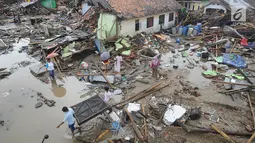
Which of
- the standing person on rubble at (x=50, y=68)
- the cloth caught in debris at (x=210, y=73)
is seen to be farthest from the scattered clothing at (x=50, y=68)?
the cloth caught in debris at (x=210, y=73)

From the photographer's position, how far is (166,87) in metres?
10.7

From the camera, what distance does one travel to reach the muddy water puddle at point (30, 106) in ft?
25.2

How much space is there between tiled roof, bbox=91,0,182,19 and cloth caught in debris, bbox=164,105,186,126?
10.4 m

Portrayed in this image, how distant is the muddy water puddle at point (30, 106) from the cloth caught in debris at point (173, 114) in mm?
4237

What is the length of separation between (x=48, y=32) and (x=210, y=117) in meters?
17.8

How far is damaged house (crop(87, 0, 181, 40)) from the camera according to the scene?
16438 mm

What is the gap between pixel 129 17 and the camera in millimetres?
16547

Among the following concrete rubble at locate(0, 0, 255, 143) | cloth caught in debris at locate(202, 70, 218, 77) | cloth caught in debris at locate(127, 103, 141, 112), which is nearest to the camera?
concrete rubble at locate(0, 0, 255, 143)

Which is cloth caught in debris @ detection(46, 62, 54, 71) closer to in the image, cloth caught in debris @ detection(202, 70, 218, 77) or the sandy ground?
the sandy ground

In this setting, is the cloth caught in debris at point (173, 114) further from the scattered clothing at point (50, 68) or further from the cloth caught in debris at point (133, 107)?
the scattered clothing at point (50, 68)

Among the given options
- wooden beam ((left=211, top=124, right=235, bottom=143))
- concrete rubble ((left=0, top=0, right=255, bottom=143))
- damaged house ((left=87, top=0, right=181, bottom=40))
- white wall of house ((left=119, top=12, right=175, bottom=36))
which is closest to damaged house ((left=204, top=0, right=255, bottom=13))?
concrete rubble ((left=0, top=0, right=255, bottom=143))

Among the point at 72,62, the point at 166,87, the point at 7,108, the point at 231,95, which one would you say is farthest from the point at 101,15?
the point at 231,95

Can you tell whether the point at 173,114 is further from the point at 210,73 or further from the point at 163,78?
the point at 210,73

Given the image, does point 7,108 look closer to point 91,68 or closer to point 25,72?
point 25,72
